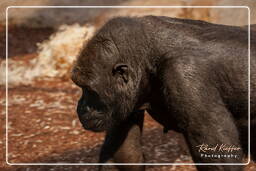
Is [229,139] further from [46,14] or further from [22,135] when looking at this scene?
[46,14]

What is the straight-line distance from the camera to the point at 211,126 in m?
3.15

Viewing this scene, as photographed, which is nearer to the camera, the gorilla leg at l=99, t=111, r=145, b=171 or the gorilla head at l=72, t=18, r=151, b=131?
the gorilla head at l=72, t=18, r=151, b=131

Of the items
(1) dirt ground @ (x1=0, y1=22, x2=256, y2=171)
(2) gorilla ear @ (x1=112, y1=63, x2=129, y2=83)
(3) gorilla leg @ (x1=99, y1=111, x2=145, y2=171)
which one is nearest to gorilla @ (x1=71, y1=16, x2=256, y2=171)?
(2) gorilla ear @ (x1=112, y1=63, x2=129, y2=83)

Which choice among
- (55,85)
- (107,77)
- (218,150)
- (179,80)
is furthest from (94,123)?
(55,85)

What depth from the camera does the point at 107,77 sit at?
11.4 feet

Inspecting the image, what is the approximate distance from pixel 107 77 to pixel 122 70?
0.35 feet

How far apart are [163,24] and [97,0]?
7266mm

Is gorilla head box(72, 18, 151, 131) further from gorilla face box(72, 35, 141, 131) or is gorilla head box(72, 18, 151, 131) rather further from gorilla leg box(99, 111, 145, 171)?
gorilla leg box(99, 111, 145, 171)

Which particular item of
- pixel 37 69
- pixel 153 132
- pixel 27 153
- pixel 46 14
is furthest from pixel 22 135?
pixel 46 14

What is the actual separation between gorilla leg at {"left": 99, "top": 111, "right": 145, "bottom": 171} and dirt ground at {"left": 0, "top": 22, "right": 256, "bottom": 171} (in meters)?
Result: 1.66

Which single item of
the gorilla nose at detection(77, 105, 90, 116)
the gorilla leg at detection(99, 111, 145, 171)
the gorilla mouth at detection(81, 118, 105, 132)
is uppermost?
the gorilla nose at detection(77, 105, 90, 116)

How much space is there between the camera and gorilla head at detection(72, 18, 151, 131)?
11.4 ft

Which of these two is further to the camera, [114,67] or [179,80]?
[114,67]

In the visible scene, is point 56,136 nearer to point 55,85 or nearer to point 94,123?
point 55,85
